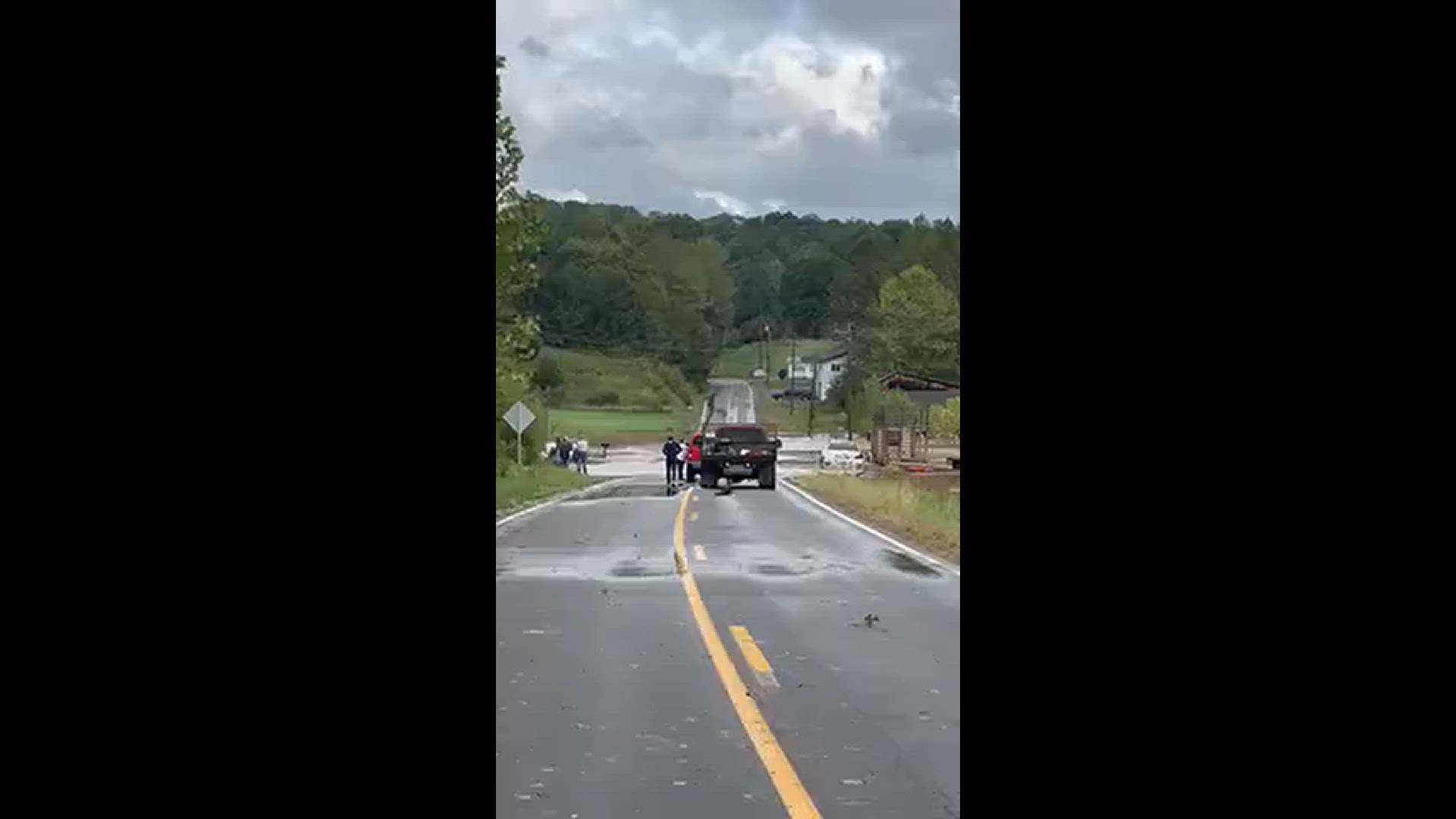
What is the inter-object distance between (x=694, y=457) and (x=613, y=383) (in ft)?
9.80

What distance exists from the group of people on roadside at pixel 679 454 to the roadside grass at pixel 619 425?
2.24 metres

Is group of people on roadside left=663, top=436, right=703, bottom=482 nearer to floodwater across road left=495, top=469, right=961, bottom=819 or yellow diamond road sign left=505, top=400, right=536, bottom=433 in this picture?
yellow diamond road sign left=505, top=400, right=536, bottom=433

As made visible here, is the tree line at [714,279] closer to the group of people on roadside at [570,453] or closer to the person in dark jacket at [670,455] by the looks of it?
the person in dark jacket at [670,455]

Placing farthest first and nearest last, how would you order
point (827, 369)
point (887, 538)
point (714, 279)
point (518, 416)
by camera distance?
point (827, 369) < point (518, 416) < point (887, 538) < point (714, 279)

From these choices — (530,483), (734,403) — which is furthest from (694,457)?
(530,483)

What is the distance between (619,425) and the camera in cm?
4875

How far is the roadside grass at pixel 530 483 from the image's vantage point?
28.3 metres

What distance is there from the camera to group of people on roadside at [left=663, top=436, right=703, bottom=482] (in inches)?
1362

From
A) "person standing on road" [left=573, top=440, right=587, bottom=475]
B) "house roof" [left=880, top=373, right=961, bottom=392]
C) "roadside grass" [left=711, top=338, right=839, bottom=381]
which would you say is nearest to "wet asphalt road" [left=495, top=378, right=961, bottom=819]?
"house roof" [left=880, top=373, right=961, bottom=392]

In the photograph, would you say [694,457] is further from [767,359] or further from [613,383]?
[767,359]
